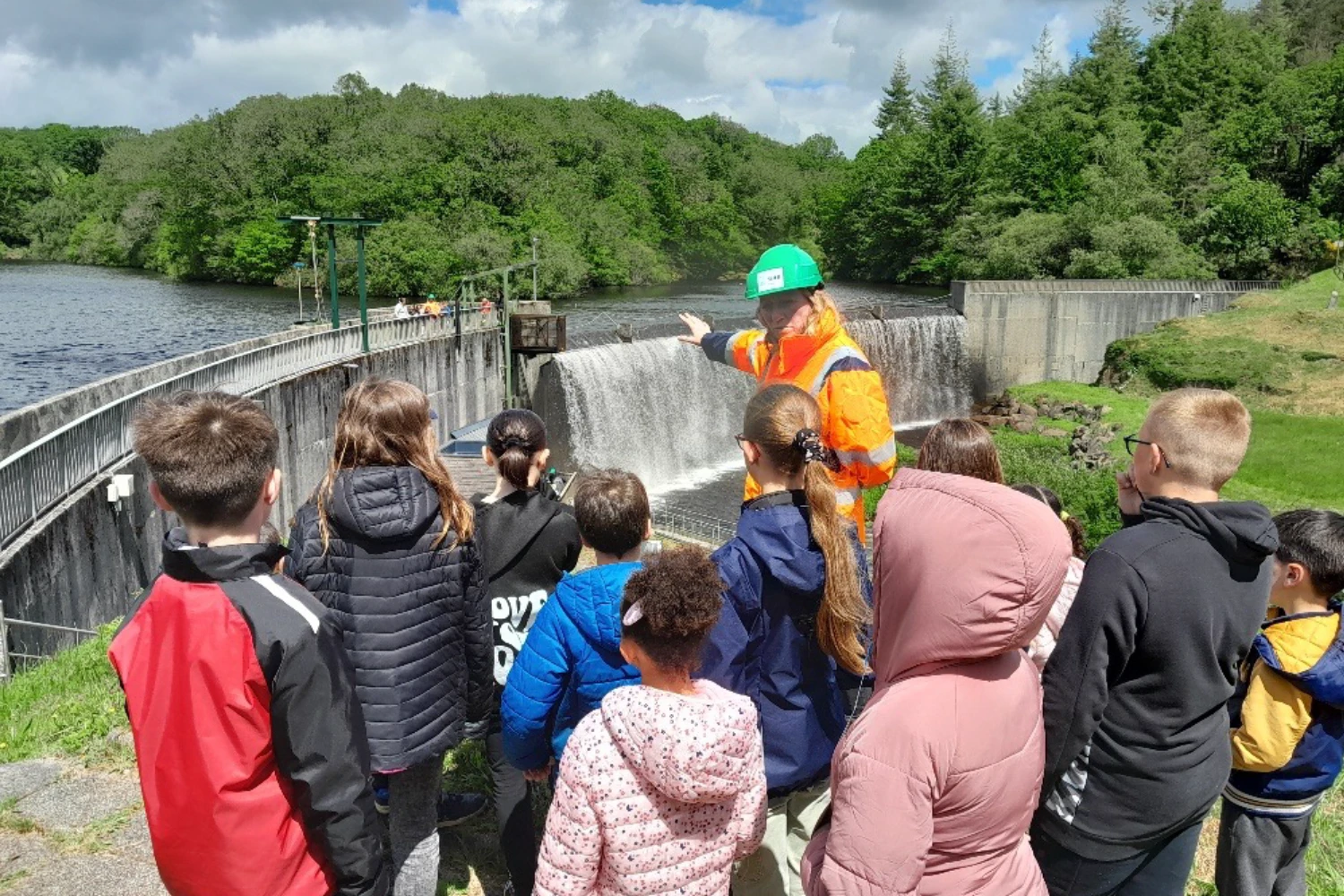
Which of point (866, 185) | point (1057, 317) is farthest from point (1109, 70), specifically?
point (1057, 317)

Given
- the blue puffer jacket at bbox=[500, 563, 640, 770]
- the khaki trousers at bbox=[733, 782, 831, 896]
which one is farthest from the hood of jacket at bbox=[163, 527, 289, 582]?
the khaki trousers at bbox=[733, 782, 831, 896]

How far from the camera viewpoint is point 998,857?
2.03 metres

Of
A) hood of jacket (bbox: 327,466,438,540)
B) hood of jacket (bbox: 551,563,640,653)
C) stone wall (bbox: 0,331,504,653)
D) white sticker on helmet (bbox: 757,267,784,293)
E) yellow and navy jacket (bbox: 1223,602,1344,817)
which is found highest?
white sticker on helmet (bbox: 757,267,784,293)

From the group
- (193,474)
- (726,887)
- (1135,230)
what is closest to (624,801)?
(726,887)

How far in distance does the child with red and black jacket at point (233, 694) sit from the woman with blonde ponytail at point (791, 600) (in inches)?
39.1

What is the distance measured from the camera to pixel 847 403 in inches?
133

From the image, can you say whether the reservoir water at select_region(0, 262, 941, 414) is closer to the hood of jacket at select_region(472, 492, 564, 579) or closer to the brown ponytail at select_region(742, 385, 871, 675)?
the hood of jacket at select_region(472, 492, 564, 579)

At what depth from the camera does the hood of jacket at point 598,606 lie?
268cm

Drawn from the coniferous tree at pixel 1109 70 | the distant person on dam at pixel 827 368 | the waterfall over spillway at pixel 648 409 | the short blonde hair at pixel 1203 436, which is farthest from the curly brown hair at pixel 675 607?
the coniferous tree at pixel 1109 70

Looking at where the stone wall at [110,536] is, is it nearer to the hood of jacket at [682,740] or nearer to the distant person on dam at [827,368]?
the distant person on dam at [827,368]

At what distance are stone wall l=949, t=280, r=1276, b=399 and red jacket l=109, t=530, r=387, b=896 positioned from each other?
3030cm

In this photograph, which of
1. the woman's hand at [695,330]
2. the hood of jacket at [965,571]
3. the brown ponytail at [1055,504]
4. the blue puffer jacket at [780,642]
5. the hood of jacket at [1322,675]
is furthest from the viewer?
the woman's hand at [695,330]

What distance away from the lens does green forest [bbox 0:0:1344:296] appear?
41.0 metres

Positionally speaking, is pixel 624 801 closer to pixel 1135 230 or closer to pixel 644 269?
pixel 1135 230
